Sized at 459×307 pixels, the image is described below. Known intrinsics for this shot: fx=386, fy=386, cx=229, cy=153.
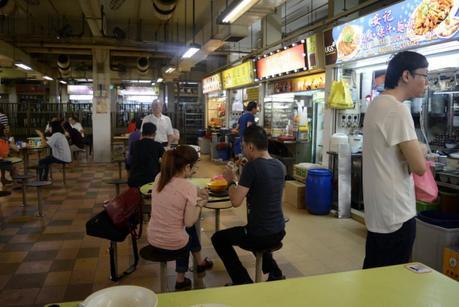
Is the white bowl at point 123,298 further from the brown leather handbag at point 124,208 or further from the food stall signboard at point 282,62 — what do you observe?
the food stall signboard at point 282,62

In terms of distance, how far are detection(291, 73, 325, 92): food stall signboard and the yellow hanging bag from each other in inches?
64.2

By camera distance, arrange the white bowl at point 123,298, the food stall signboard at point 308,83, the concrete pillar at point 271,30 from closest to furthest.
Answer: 1. the white bowl at point 123,298
2. the food stall signboard at point 308,83
3. the concrete pillar at point 271,30

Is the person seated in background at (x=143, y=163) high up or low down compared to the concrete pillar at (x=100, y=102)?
down

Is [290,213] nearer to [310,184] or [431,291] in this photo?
[310,184]

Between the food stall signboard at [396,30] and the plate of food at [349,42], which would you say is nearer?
the food stall signboard at [396,30]

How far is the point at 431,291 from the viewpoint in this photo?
157 cm

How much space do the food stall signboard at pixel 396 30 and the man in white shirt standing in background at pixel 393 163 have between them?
8.29 ft

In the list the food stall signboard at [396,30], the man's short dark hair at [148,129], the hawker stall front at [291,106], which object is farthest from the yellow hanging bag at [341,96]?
the man's short dark hair at [148,129]

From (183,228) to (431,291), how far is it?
1.98 m

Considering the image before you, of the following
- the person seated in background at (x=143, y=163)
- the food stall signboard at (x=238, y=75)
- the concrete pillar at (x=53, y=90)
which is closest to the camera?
the person seated in background at (x=143, y=163)

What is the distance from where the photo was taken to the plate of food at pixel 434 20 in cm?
412

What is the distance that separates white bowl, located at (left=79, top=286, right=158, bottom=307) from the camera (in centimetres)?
132

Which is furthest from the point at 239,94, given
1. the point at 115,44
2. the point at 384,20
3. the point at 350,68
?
the point at 384,20

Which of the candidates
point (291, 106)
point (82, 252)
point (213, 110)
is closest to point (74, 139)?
point (291, 106)
